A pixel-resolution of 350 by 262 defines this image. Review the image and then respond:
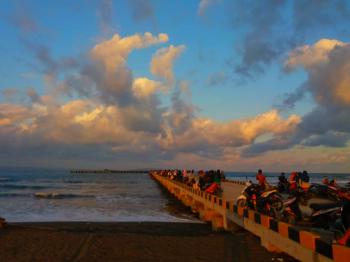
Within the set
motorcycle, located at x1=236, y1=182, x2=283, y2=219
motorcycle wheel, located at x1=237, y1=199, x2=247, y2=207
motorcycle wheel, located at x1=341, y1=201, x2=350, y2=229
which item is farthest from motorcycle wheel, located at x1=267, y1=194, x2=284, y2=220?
motorcycle wheel, located at x1=341, y1=201, x2=350, y2=229

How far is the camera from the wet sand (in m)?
10.1

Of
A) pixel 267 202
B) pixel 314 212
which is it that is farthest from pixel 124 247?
pixel 314 212

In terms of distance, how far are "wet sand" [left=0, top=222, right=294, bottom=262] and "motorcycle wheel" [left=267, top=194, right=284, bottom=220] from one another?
96 cm

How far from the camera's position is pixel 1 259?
9.98 metres

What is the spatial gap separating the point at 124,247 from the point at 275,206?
441 cm

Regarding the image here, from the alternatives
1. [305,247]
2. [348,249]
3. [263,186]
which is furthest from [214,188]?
[348,249]

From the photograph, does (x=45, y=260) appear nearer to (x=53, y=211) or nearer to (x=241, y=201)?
(x=241, y=201)

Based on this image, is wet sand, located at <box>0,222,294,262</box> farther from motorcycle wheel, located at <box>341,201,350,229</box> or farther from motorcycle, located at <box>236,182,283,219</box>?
motorcycle wheel, located at <box>341,201,350,229</box>

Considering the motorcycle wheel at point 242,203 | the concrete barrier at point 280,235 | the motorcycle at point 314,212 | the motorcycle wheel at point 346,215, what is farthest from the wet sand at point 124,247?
the motorcycle wheel at point 346,215

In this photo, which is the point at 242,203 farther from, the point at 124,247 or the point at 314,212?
the point at 124,247

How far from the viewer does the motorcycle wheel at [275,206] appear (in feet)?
37.7

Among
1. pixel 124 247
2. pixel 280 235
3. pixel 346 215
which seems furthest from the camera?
pixel 124 247

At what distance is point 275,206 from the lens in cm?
1195

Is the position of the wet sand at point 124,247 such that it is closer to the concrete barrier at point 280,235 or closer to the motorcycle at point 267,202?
the concrete barrier at point 280,235
